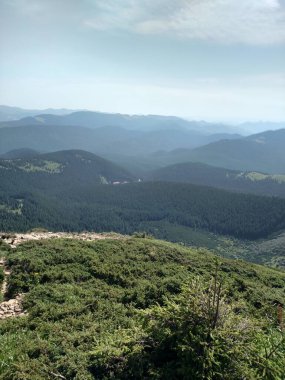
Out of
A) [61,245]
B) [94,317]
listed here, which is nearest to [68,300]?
[94,317]

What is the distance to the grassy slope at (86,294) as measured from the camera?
15.7 meters

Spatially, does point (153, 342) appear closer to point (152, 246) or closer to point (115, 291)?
point (115, 291)

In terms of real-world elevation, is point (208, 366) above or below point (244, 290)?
above

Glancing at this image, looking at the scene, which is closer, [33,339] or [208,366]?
[208,366]

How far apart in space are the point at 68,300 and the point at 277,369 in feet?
45.6

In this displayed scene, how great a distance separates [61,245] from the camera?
35.4 m

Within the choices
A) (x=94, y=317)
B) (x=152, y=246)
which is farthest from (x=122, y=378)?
(x=152, y=246)

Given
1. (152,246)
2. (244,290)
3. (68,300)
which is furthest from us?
(152,246)

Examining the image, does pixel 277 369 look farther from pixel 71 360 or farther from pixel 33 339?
pixel 33 339

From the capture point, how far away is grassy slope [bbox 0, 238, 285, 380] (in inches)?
617

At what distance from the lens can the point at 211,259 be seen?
4138 centimetres

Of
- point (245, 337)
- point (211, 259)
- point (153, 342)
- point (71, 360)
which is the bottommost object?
point (211, 259)

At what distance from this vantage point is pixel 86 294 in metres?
24.8

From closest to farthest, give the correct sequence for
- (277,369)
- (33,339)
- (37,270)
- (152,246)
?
(277,369) < (33,339) < (37,270) < (152,246)
